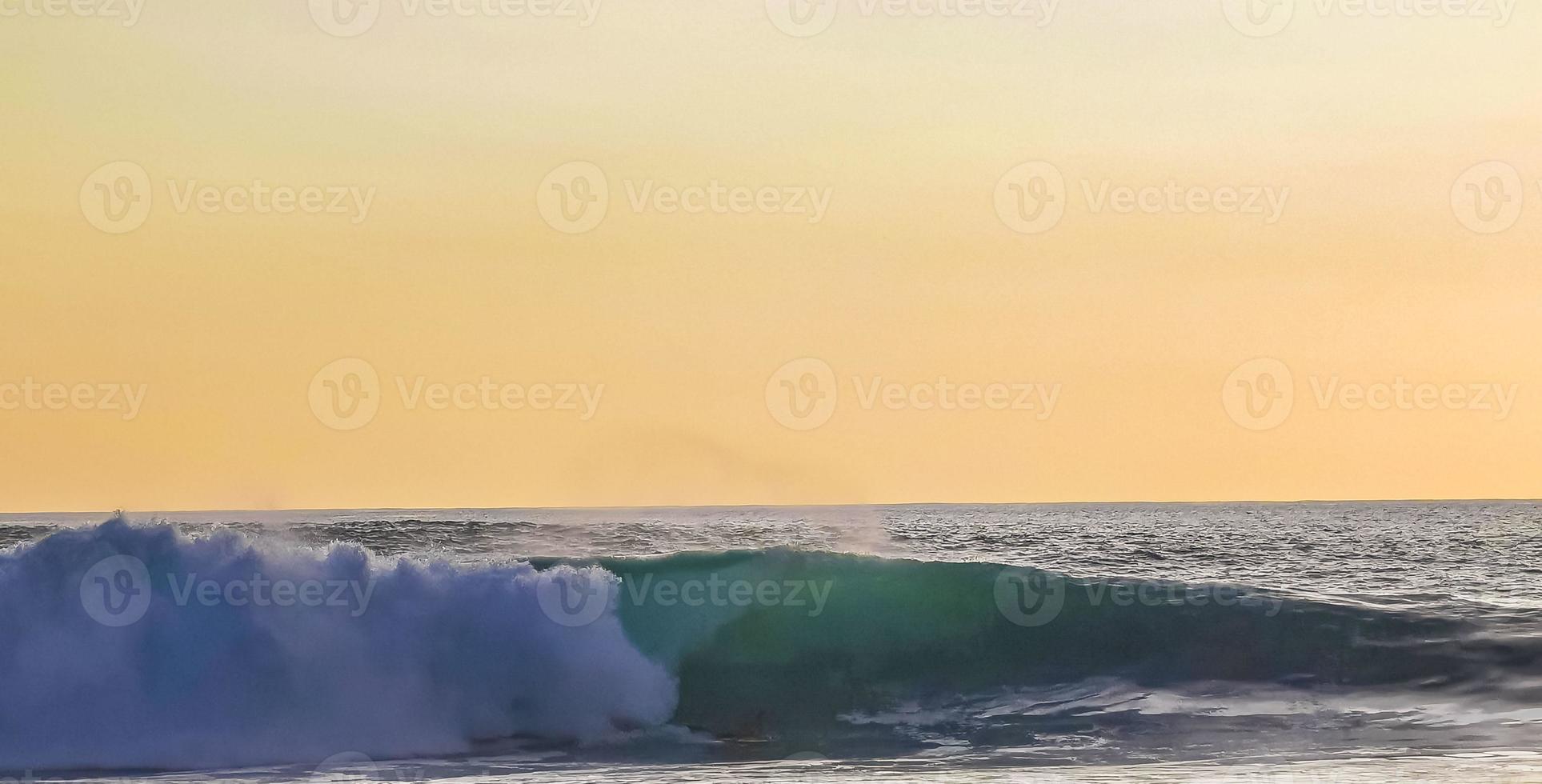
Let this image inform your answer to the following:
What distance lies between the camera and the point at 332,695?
13.1 m

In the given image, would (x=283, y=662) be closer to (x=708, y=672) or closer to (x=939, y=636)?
(x=708, y=672)

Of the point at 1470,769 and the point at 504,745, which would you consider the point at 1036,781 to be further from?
the point at 504,745

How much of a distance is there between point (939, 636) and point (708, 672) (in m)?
3.04

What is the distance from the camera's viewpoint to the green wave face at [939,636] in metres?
14.8

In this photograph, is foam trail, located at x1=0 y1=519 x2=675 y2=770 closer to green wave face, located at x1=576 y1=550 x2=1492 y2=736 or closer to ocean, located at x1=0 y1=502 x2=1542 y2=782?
ocean, located at x1=0 y1=502 x2=1542 y2=782

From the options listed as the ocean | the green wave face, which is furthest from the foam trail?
the green wave face

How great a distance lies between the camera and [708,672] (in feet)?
49.4

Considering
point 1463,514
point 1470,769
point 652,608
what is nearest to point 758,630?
point 652,608

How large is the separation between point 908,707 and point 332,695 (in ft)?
19.2

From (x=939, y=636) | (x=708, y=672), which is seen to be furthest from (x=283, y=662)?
(x=939, y=636)

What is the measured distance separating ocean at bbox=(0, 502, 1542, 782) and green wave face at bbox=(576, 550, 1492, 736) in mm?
46

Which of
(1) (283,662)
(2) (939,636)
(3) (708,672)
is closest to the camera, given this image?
(1) (283,662)

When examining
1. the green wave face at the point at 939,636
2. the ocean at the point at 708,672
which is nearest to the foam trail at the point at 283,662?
the ocean at the point at 708,672

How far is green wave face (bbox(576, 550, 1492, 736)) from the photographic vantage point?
48.7 feet
